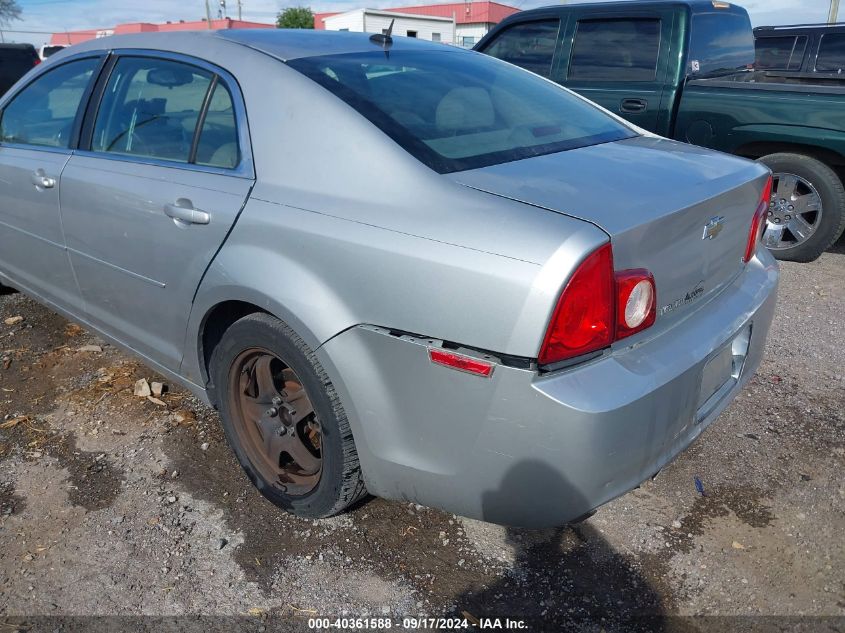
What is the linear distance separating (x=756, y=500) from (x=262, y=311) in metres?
1.98

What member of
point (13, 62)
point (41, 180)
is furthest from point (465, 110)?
point (13, 62)

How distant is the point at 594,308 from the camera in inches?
69.8

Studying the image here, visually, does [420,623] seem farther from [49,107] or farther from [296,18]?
[296,18]

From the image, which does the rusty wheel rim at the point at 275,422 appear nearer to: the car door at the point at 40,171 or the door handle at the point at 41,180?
the car door at the point at 40,171

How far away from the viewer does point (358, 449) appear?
2162 millimetres

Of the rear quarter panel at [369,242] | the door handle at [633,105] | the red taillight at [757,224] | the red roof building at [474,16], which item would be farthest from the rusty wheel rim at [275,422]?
the red roof building at [474,16]

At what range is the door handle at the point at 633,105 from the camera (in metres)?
5.61

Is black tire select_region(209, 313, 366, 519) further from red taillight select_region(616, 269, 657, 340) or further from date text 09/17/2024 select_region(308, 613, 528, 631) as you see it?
red taillight select_region(616, 269, 657, 340)

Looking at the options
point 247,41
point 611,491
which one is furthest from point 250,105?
point 611,491

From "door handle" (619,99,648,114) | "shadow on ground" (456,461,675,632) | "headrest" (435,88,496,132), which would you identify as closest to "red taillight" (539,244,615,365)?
"shadow on ground" (456,461,675,632)

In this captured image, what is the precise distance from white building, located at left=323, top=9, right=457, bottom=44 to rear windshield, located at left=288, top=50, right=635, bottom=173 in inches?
1311

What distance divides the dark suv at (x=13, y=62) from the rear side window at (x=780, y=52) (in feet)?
33.6

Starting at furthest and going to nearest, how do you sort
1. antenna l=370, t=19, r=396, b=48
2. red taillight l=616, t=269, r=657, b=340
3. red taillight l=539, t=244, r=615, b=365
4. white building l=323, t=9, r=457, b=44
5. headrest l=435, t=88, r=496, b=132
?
white building l=323, t=9, r=457, b=44, antenna l=370, t=19, r=396, b=48, headrest l=435, t=88, r=496, b=132, red taillight l=616, t=269, r=657, b=340, red taillight l=539, t=244, r=615, b=365

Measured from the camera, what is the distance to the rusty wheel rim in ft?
8.19
